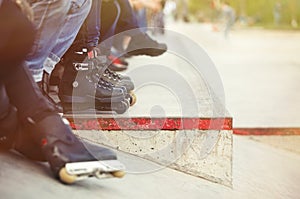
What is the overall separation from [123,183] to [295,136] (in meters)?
2.42

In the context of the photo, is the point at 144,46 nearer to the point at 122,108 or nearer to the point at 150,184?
the point at 122,108

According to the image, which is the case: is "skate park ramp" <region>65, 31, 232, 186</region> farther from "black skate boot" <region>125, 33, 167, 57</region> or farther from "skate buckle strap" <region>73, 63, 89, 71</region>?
"black skate boot" <region>125, 33, 167, 57</region>

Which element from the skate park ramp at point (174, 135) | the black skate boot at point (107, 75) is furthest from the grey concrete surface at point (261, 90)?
the skate park ramp at point (174, 135)

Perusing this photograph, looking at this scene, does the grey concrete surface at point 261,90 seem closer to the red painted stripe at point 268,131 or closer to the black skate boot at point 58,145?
the red painted stripe at point 268,131

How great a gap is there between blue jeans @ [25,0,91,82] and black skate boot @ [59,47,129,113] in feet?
0.50

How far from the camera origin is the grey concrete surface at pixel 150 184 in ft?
7.11

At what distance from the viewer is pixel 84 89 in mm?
2965

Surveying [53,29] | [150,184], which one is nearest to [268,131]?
[150,184]

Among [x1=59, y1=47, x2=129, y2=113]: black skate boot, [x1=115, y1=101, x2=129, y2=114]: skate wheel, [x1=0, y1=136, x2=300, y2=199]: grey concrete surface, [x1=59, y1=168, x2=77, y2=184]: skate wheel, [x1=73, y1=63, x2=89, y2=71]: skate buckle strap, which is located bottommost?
[x1=0, y1=136, x2=300, y2=199]: grey concrete surface

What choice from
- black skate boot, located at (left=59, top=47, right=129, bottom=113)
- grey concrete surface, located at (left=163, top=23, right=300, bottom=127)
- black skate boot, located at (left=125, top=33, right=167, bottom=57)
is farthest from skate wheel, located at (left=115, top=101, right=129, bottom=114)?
grey concrete surface, located at (left=163, top=23, right=300, bottom=127)

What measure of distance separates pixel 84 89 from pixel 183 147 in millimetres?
532

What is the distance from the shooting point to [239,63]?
31.0 ft

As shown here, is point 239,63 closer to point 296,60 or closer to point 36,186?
point 296,60

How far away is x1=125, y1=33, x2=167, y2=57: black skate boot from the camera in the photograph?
459 cm
